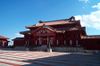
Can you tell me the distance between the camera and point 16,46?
128ft

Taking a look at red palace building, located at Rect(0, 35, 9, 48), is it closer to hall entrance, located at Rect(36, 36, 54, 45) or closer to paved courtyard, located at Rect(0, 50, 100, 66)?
hall entrance, located at Rect(36, 36, 54, 45)

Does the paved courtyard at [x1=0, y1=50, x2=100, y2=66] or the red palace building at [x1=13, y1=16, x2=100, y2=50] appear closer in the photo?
the paved courtyard at [x1=0, y1=50, x2=100, y2=66]

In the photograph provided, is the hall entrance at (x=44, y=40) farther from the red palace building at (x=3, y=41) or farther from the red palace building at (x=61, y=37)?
the red palace building at (x=3, y=41)

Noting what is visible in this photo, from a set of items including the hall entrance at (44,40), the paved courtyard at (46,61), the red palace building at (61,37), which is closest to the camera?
the paved courtyard at (46,61)

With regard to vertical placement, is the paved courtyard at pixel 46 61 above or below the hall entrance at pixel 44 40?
below

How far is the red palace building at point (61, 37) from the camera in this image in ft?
98.6

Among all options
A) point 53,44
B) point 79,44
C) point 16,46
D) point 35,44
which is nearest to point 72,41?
point 79,44

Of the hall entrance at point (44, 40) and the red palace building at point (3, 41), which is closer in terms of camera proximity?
the hall entrance at point (44, 40)

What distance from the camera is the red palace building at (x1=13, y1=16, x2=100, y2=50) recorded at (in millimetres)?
30062

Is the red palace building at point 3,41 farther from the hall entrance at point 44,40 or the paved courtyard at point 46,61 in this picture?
the paved courtyard at point 46,61

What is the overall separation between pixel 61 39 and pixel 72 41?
7.74 ft

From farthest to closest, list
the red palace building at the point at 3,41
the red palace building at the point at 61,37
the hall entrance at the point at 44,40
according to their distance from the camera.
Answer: the red palace building at the point at 3,41, the hall entrance at the point at 44,40, the red palace building at the point at 61,37

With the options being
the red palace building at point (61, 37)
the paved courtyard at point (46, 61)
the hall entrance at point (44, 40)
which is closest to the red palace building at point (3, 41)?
the red palace building at point (61, 37)

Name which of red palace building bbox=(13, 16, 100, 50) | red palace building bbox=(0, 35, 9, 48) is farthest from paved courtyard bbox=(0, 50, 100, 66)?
red palace building bbox=(0, 35, 9, 48)
